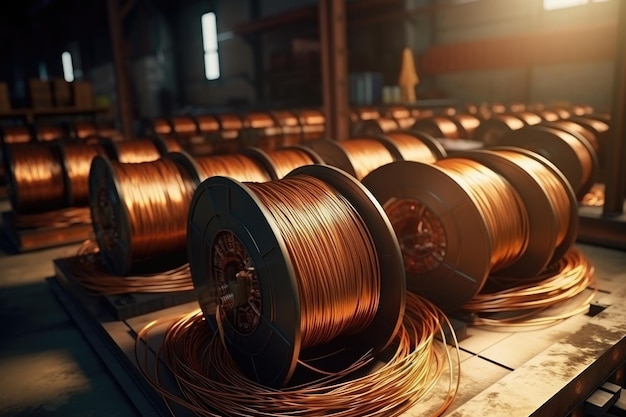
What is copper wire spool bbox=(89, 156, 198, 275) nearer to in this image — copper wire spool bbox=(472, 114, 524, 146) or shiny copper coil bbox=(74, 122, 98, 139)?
copper wire spool bbox=(472, 114, 524, 146)

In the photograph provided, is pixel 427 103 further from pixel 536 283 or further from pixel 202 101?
pixel 536 283

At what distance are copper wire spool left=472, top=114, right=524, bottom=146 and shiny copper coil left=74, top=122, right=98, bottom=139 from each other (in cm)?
797

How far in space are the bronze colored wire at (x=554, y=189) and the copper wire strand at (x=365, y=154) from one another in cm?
136

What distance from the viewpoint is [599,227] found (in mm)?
4715

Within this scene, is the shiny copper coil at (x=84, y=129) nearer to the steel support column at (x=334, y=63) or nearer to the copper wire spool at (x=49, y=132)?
the copper wire spool at (x=49, y=132)

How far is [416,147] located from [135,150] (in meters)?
3.14

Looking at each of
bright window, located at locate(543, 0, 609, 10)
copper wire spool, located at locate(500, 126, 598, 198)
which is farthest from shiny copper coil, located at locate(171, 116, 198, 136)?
bright window, located at locate(543, 0, 609, 10)

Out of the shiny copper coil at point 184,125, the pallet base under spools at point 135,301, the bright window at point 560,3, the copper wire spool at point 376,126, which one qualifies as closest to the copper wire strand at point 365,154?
the pallet base under spools at point 135,301

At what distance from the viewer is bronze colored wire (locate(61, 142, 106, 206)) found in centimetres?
575

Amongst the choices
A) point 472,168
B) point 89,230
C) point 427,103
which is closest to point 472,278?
point 472,168

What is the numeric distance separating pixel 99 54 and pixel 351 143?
26.8m

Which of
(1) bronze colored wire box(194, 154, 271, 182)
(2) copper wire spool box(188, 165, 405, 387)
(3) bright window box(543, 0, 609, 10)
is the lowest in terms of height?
(2) copper wire spool box(188, 165, 405, 387)

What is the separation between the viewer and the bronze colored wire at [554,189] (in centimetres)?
343

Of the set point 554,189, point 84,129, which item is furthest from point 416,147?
point 84,129
